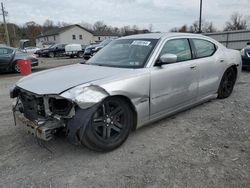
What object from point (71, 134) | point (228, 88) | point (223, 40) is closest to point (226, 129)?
point (228, 88)

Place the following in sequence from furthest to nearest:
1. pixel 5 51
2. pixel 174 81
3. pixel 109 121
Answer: pixel 5 51 < pixel 174 81 < pixel 109 121

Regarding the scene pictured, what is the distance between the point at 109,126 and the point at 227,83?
3.41m

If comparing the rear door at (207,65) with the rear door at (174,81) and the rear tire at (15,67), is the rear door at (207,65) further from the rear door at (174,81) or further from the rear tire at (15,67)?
the rear tire at (15,67)

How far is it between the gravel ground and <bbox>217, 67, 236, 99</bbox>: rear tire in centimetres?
117

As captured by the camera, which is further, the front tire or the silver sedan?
the front tire

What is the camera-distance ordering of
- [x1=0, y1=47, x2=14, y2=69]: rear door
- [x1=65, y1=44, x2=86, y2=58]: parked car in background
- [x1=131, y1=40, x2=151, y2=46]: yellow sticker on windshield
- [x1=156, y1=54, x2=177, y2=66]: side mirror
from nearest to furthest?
[x1=156, y1=54, x2=177, y2=66]: side mirror
[x1=131, y1=40, x2=151, y2=46]: yellow sticker on windshield
[x1=0, y1=47, x2=14, y2=69]: rear door
[x1=65, y1=44, x2=86, y2=58]: parked car in background

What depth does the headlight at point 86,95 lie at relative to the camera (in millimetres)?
2653

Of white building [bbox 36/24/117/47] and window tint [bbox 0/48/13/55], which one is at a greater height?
white building [bbox 36/24/117/47]

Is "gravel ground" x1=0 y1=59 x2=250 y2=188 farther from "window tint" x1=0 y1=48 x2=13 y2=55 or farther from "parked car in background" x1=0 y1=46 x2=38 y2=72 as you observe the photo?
"window tint" x1=0 y1=48 x2=13 y2=55

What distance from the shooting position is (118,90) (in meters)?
2.98

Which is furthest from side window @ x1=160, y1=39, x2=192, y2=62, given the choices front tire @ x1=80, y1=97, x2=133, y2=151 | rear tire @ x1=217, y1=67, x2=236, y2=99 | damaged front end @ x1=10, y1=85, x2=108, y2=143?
damaged front end @ x1=10, y1=85, x2=108, y2=143

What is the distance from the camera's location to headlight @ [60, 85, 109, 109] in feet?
8.70

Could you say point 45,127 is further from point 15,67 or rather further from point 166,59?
point 15,67

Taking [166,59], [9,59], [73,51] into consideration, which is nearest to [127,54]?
[166,59]
